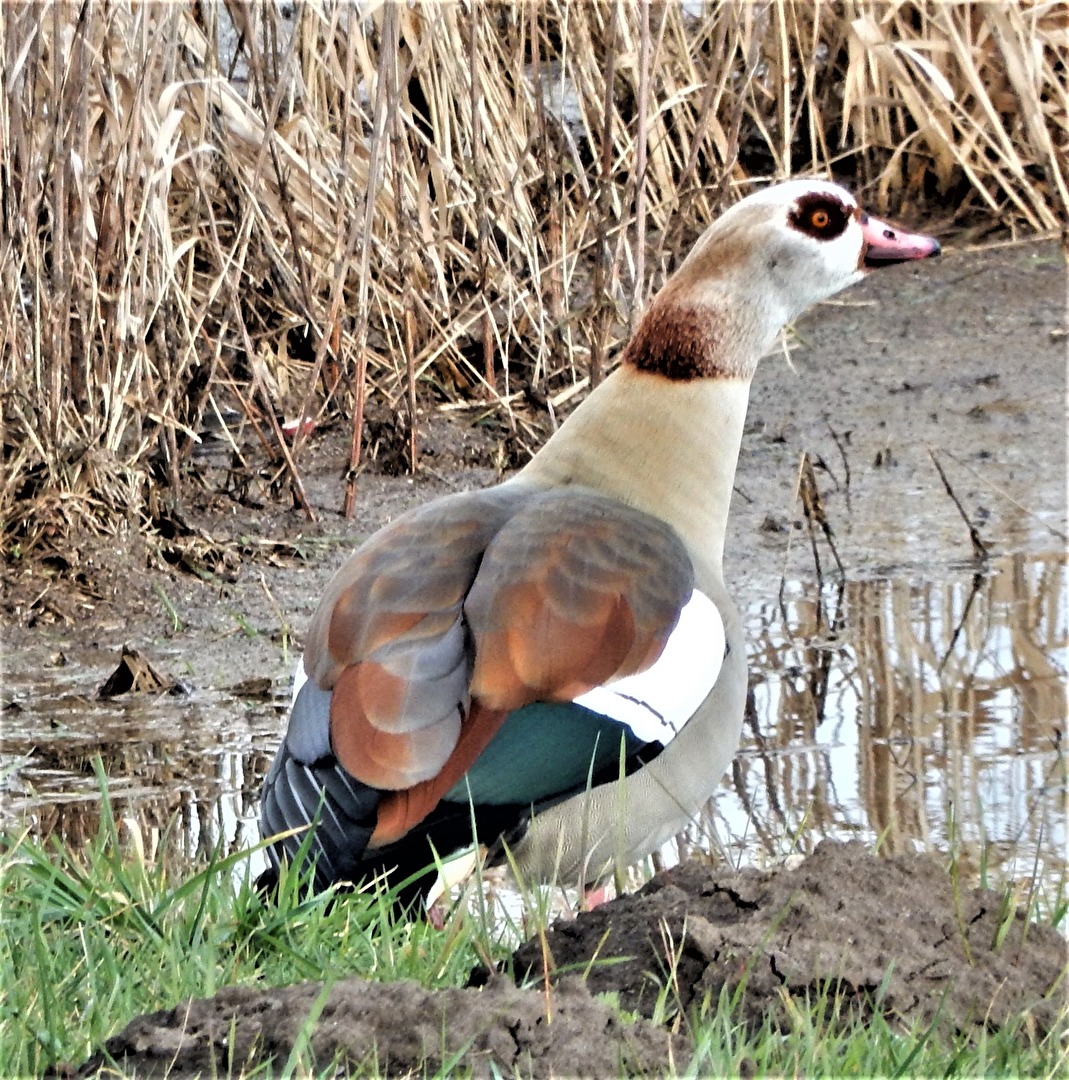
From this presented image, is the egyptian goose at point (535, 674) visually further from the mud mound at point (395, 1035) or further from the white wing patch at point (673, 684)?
the mud mound at point (395, 1035)

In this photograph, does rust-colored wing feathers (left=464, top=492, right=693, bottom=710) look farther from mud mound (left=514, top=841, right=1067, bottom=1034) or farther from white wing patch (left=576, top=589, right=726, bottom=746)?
mud mound (left=514, top=841, right=1067, bottom=1034)

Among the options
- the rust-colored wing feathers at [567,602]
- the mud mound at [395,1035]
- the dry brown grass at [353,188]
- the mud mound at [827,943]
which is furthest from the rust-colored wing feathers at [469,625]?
the dry brown grass at [353,188]

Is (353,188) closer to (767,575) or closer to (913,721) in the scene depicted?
(767,575)

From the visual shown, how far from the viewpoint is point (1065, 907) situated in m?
2.89

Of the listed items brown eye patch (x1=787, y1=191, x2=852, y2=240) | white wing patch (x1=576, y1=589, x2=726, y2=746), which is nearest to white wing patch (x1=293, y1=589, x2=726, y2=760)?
white wing patch (x1=576, y1=589, x2=726, y2=746)

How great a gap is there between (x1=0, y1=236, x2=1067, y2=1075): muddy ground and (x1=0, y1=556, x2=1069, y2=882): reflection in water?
161 mm

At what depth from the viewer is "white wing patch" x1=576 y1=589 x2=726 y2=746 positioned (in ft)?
10.3

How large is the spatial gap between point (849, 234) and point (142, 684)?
1954mm

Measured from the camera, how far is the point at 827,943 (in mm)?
2531

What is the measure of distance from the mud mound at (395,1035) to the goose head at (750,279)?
2.02 metres

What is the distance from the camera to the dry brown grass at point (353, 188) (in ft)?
17.0

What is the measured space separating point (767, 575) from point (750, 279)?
5.61ft

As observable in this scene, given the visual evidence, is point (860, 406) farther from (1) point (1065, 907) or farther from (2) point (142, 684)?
(1) point (1065, 907)

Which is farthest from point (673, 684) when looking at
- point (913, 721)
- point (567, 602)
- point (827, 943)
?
point (913, 721)
